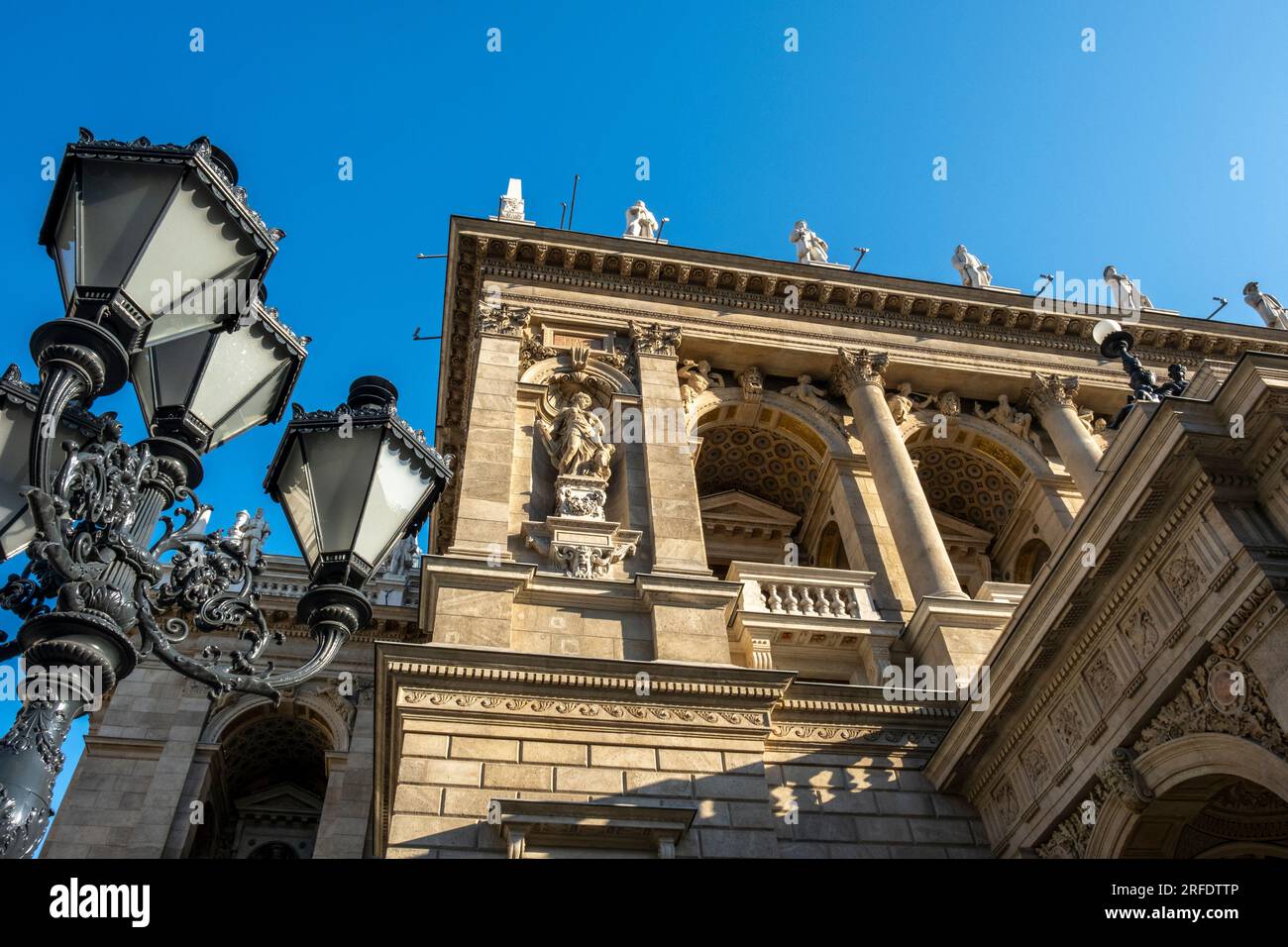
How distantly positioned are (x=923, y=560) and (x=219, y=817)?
16956 mm

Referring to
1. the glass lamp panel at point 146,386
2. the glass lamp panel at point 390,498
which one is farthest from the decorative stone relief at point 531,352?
the glass lamp panel at point 146,386

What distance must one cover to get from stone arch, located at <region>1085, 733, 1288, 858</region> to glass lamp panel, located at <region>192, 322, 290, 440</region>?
8846 mm

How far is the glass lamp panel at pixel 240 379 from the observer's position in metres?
6.62

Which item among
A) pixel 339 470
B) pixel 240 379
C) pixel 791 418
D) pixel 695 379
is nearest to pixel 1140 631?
pixel 339 470

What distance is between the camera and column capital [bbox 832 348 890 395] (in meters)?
21.6

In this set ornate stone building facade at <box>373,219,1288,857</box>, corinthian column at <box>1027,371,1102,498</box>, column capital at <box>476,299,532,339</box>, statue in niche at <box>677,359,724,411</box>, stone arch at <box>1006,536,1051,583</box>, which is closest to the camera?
ornate stone building facade at <box>373,219,1288,857</box>

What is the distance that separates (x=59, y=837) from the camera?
1938cm

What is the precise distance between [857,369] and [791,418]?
70.0 inches

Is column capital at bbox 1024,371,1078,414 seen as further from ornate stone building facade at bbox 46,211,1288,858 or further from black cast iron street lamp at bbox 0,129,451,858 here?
black cast iron street lamp at bbox 0,129,451,858

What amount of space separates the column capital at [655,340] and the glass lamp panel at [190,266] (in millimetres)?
14081

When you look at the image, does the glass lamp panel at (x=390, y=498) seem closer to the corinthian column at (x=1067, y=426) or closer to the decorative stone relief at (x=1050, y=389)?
the corinthian column at (x=1067, y=426)

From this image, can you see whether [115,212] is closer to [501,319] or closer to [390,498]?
[390,498]

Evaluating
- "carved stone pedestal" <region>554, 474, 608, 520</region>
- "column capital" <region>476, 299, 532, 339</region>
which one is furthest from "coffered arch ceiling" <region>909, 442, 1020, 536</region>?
"column capital" <region>476, 299, 532, 339</region>
